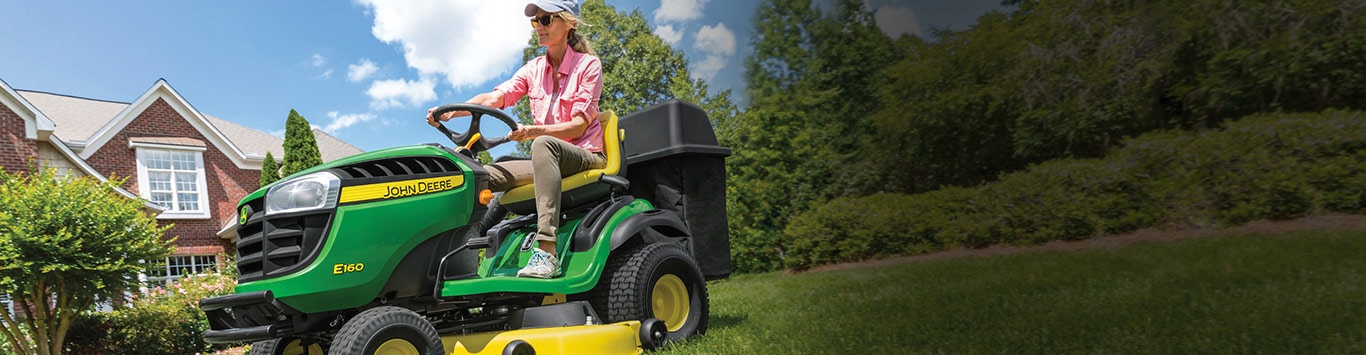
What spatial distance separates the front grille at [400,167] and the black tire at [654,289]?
65cm

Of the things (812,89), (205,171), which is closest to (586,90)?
(812,89)

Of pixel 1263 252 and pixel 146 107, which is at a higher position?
pixel 146 107

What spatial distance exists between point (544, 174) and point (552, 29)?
0.45 metres

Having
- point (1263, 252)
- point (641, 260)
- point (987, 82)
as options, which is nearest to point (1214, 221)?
point (1263, 252)

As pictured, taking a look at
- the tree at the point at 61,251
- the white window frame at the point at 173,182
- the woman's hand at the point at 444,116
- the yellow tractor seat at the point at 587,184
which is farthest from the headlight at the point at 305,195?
the white window frame at the point at 173,182

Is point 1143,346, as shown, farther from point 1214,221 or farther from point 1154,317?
point 1214,221

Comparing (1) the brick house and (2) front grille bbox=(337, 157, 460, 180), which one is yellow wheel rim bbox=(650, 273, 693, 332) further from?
(1) the brick house

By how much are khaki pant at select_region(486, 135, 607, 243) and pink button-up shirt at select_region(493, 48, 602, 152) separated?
0.12 meters

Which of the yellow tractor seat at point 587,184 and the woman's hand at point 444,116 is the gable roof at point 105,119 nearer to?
the yellow tractor seat at point 587,184

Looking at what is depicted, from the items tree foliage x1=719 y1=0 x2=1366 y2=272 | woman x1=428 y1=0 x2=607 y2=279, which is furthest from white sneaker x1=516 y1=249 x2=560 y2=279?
tree foliage x1=719 y1=0 x2=1366 y2=272

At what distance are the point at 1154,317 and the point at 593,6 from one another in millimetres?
7349

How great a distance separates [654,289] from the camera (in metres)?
2.59

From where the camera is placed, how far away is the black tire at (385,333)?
69.4 inches

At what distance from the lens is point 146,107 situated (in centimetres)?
1159
